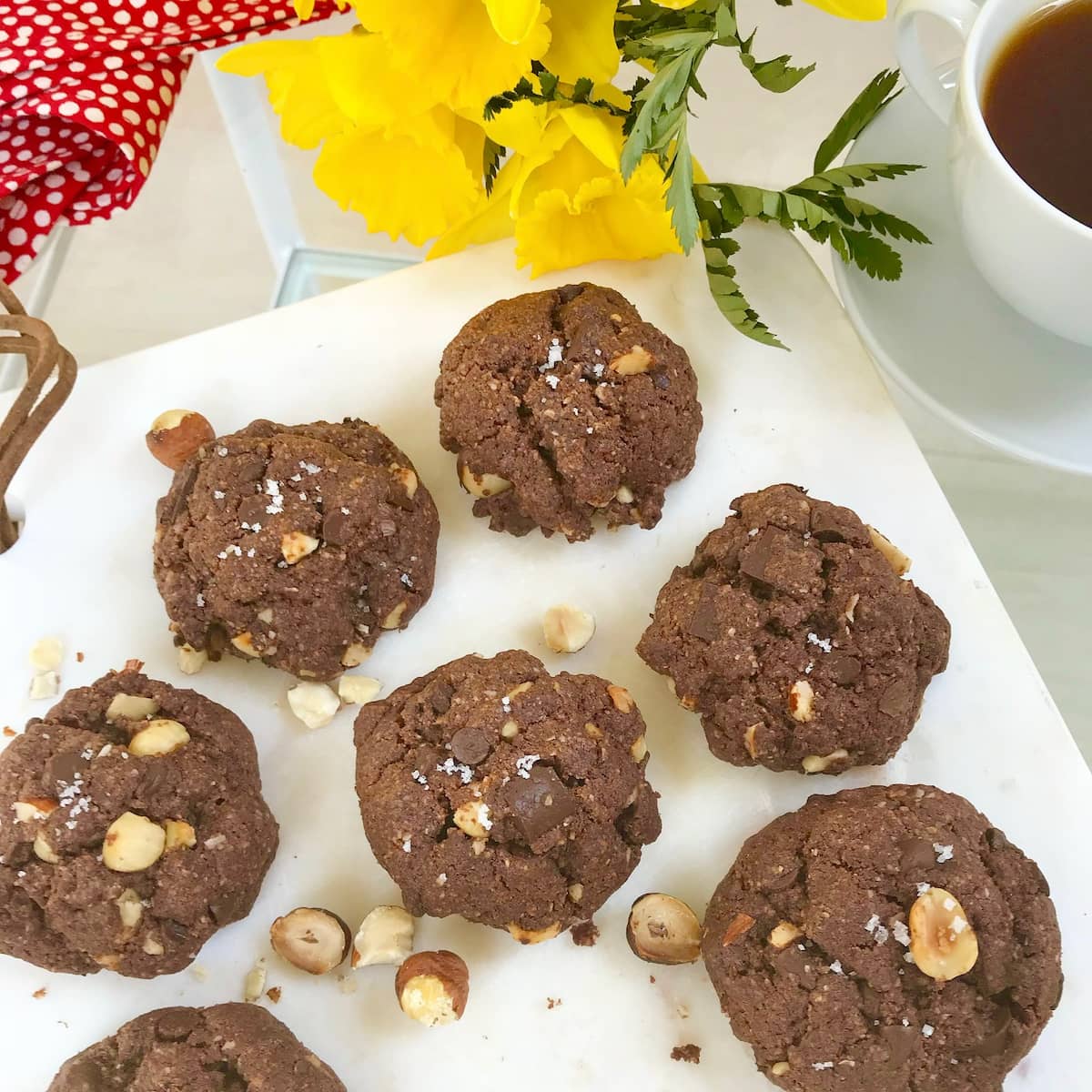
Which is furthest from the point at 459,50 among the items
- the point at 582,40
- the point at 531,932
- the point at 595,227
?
the point at 531,932

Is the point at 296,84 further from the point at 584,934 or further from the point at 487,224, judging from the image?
the point at 584,934

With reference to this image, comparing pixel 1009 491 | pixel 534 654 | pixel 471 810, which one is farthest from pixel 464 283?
pixel 1009 491

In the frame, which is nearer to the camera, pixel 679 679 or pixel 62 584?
pixel 679 679

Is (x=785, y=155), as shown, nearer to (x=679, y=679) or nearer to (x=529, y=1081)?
(x=679, y=679)

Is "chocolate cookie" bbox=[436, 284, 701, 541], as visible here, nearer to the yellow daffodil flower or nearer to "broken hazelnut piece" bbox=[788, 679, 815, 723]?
the yellow daffodil flower

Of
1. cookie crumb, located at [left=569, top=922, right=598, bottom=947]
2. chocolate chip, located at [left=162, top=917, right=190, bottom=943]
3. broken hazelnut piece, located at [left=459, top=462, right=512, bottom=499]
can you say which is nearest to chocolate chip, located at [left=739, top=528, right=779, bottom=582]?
broken hazelnut piece, located at [left=459, top=462, right=512, bottom=499]

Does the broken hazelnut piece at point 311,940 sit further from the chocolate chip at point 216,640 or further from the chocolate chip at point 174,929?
the chocolate chip at point 216,640
